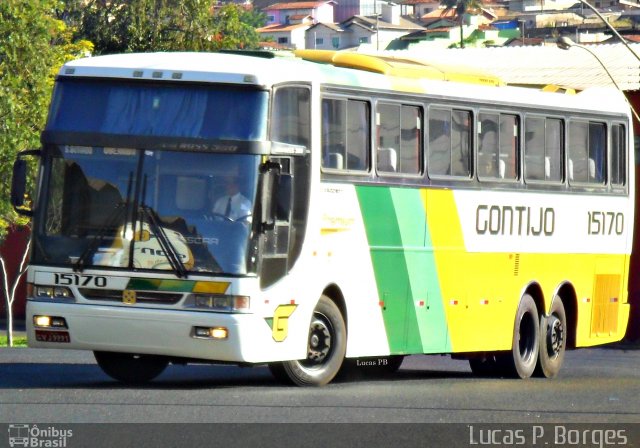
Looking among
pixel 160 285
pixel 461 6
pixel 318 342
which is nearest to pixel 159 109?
pixel 160 285

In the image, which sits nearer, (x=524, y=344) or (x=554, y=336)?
(x=524, y=344)

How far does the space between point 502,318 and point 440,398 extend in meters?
4.61

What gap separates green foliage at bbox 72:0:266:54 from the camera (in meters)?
44.6

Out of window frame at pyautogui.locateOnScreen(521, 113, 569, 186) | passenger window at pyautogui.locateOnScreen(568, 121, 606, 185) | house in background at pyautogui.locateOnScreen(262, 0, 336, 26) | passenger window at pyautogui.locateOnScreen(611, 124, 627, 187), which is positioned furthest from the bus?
house in background at pyautogui.locateOnScreen(262, 0, 336, 26)

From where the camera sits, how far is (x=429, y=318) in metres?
16.9

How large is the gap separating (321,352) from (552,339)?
5.64m

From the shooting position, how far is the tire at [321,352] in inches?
582

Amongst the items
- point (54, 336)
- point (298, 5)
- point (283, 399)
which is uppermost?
point (298, 5)

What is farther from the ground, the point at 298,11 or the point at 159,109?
the point at 298,11

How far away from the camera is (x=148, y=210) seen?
45.6 ft

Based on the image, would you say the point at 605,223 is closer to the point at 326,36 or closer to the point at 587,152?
the point at 587,152

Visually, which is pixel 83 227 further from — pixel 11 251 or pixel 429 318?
pixel 11 251
